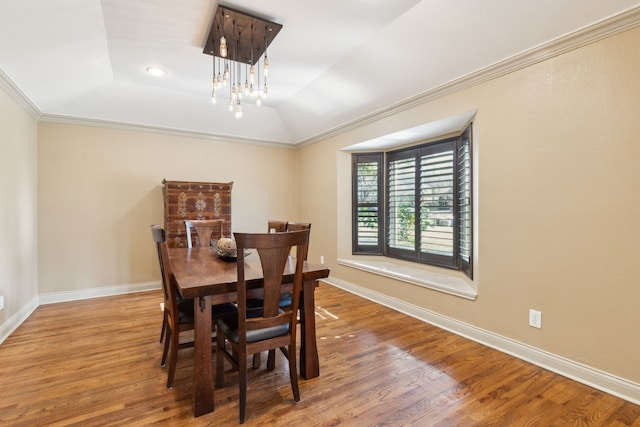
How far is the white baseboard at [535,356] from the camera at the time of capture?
6.28 feet

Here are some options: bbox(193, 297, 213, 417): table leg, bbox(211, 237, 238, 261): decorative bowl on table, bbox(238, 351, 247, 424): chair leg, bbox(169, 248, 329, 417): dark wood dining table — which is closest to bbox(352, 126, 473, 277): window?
bbox(169, 248, 329, 417): dark wood dining table

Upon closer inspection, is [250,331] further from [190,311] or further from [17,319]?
[17,319]

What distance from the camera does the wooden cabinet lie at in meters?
4.13

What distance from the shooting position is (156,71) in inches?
134

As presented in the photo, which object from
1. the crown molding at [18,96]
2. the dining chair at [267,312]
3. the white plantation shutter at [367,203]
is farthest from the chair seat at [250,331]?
the crown molding at [18,96]

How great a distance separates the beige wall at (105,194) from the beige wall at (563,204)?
12.4ft

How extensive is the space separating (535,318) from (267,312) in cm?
205

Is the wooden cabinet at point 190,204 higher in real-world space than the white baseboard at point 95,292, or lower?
higher

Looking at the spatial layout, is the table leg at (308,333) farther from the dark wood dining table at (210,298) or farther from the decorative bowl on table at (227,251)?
the decorative bowl on table at (227,251)

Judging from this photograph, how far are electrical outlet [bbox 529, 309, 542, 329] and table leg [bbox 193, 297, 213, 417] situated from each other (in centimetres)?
235

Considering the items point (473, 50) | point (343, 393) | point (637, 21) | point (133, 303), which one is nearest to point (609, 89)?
point (637, 21)

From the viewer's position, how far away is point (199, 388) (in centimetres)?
175

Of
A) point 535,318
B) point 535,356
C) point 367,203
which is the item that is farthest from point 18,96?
point 535,356

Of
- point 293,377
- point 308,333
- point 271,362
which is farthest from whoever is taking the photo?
point 271,362
